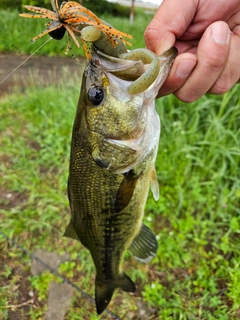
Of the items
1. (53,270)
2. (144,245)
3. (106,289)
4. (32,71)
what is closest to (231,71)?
(144,245)

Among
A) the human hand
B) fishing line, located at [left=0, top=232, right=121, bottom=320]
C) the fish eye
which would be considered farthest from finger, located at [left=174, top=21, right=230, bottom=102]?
fishing line, located at [left=0, top=232, right=121, bottom=320]

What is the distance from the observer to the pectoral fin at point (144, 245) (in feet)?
6.36

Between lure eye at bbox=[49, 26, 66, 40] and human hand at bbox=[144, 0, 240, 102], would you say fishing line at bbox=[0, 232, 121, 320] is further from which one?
lure eye at bbox=[49, 26, 66, 40]

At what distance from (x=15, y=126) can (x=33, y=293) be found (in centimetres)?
221

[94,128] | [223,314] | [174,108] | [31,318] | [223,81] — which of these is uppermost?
[223,81]

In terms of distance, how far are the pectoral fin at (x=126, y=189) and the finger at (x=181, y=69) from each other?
45 centimetres

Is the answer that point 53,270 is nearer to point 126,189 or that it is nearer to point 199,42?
point 126,189

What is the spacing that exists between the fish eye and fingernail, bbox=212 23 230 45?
532 mm

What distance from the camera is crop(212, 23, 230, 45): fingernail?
51.3 inches

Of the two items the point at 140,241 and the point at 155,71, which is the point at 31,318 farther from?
the point at 155,71

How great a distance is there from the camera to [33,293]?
253 centimetres

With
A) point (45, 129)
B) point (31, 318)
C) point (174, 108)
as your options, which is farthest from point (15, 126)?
point (31, 318)

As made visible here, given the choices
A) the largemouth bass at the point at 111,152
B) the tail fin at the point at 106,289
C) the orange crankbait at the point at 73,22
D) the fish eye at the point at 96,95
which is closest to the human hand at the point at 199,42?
the largemouth bass at the point at 111,152

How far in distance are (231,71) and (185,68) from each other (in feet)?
1.06
